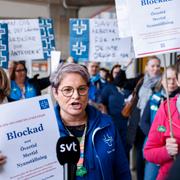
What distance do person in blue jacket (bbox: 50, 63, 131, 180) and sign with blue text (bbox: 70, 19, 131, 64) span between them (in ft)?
11.4

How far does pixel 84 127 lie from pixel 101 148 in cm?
14

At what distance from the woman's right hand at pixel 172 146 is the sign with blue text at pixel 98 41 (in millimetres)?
3252

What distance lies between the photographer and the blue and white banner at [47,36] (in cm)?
573

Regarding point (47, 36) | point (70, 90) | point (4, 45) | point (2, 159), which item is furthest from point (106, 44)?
point (2, 159)

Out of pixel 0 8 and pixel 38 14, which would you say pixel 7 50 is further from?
pixel 38 14

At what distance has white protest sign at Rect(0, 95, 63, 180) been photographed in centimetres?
203

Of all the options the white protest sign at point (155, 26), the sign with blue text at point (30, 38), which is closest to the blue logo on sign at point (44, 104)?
the white protest sign at point (155, 26)

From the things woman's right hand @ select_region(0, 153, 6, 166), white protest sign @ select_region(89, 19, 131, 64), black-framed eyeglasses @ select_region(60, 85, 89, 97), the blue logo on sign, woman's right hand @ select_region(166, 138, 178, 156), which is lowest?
woman's right hand @ select_region(166, 138, 178, 156)

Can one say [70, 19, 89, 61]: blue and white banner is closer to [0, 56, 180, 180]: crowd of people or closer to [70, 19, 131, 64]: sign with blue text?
[70, 19, 131, 64]: sign with blue text

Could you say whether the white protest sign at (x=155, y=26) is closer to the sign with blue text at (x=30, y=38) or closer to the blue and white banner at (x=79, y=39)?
the sign with blue text at (x=30, y=38)

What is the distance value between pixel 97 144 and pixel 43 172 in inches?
16.1

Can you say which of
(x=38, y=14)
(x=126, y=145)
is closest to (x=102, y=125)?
(x=126, y=145)

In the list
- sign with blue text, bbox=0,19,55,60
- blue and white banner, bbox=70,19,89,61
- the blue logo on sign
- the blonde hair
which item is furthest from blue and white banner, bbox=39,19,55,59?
the blue logo on sign

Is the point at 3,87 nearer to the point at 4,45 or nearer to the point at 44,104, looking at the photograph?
the point at 44,104
